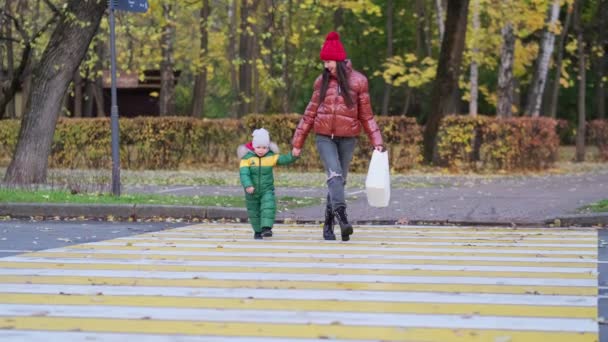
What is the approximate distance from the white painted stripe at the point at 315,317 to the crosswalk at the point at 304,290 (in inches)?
0.5

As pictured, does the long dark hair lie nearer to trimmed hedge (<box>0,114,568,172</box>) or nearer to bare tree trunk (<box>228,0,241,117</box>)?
trimmed hedge (<box>0,114,568,172</box>)

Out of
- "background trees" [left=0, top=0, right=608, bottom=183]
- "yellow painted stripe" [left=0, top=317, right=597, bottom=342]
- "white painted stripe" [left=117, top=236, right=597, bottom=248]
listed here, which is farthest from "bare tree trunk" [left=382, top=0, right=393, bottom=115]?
"yellow painted stripe" [left=0, top=317, right=597, bottom=342]

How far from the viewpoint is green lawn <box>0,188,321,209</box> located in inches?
648

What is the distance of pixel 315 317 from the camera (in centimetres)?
724

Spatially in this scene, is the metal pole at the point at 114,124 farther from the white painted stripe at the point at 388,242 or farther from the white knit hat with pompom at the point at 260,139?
the white knit hat with pompom at the point at 260,139

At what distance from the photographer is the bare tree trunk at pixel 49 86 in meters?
20.5

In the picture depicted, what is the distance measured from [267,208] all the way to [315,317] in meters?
4.94

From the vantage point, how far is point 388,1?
52375 millimetres

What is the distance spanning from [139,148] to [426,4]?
77.1 ft

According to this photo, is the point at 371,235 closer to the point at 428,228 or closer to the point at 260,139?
the point at 428,228

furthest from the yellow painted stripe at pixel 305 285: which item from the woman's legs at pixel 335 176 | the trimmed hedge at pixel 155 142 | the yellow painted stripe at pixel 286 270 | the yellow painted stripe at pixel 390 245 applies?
the trimmed hedge at pixel 155 142

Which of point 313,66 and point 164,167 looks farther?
point 313,66

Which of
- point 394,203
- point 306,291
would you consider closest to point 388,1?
point 394,203

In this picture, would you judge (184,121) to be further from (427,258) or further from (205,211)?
(427,258)
